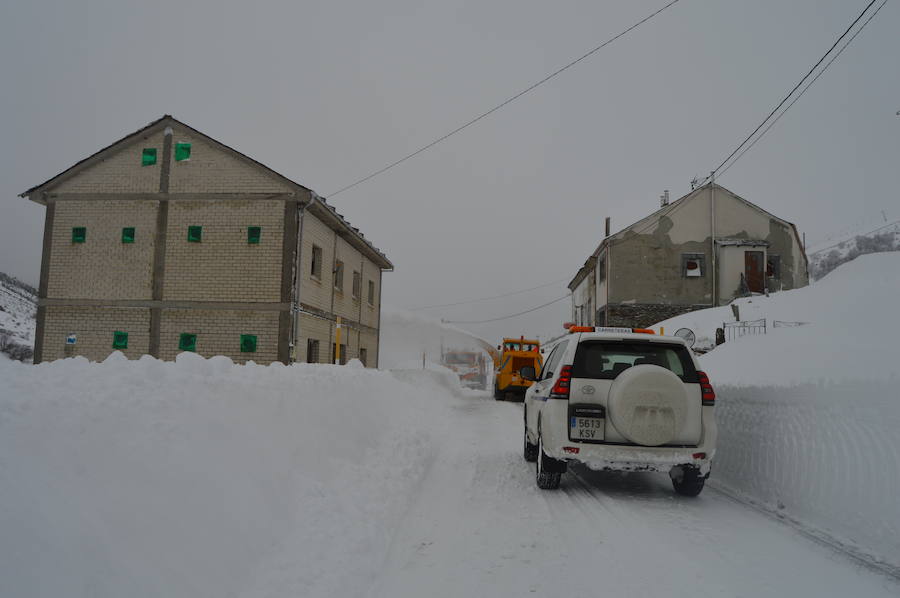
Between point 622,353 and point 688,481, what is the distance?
1.56 m

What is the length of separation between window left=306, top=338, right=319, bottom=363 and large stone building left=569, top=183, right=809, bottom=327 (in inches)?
700

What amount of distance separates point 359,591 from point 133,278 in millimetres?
18852

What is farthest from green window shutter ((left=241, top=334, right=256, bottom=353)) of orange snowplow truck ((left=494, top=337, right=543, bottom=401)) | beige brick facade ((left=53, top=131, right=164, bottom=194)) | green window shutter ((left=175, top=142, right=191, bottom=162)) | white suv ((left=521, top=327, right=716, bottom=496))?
white suv ((left=521, top=327, right=716, bottom=496))

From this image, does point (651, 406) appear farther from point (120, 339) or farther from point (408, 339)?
point (408, 339)

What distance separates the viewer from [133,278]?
63.0ft

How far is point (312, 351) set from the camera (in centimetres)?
2045

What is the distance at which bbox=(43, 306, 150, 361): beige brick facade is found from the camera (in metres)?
18.9

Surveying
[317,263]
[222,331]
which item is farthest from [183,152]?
[222,331]

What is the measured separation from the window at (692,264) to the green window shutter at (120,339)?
27.2m

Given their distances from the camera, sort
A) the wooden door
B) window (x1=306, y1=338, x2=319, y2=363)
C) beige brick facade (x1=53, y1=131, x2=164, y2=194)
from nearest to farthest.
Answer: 1. beige brick facade (x1=53, y1=131, x2=164, y2=194)
2. window (x1=306, y1=338, x2=319, y2=363)
3. the wooden door

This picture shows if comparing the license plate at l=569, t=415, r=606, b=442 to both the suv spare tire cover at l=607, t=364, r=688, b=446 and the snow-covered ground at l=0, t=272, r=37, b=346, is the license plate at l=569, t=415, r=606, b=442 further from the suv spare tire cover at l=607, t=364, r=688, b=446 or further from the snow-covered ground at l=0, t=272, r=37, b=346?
the snow-covered ground at l=0, t=272, r=37, b=346

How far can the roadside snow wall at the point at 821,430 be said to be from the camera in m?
4.53

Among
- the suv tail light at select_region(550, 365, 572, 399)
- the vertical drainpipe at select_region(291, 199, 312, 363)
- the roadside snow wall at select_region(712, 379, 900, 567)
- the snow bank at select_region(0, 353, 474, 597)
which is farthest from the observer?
the vertical drainpipe at select_region(291, 199, 312, 363)

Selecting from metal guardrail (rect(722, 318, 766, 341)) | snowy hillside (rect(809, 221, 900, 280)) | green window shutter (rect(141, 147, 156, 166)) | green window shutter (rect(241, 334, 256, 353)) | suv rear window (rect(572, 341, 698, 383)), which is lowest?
suv rear window (rect(572, 341, 698, 383))
